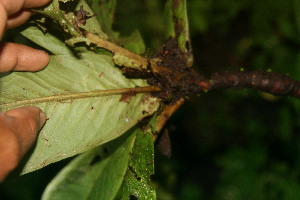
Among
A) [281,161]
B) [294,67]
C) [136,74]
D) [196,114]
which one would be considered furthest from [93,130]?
[196,114]

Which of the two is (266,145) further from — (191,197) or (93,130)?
(93,130)

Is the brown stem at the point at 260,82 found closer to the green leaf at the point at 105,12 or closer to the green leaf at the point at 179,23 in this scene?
the green leaf at the point at 179,23

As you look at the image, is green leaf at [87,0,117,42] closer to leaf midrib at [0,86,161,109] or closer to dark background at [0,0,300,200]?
leaf midrib at [0,86,161,109]

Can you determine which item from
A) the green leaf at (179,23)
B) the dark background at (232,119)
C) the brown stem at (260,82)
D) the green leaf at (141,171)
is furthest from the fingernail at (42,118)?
the dark background at (232,119)

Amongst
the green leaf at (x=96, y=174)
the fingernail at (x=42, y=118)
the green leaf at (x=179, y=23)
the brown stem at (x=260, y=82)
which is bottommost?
the green leaf at (x=96, y=174)

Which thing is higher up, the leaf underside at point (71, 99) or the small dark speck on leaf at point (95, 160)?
the leaf underside at point (71, 99)

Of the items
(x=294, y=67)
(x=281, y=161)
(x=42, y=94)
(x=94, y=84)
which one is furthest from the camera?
(x=281, y=161)
